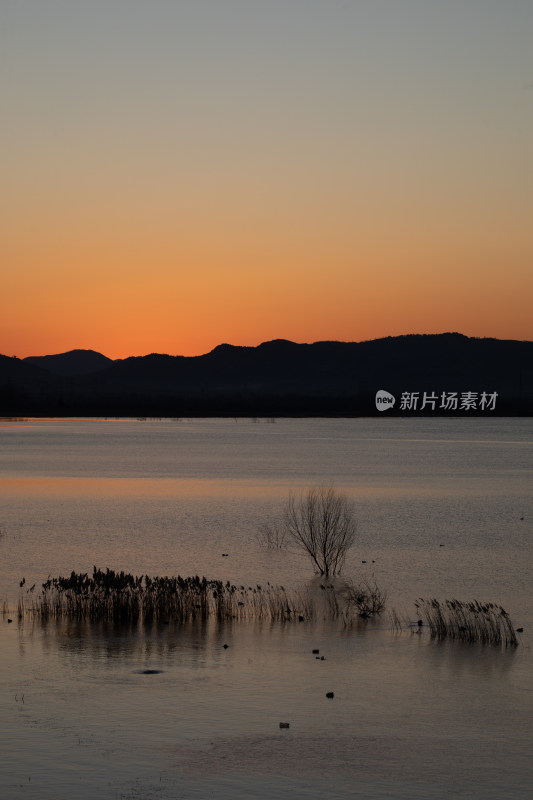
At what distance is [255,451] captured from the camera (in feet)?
377

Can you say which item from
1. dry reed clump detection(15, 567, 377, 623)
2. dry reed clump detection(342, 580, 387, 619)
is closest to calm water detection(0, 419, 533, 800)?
dry reed clump detection(342, 580, 387, 619)

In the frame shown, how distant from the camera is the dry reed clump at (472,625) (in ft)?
68.1

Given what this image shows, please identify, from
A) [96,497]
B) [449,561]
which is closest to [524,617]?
[449,561]

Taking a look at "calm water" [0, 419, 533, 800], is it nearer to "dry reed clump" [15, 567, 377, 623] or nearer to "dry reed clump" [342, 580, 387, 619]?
"dry reed clump" [342, 580, 387, 619]

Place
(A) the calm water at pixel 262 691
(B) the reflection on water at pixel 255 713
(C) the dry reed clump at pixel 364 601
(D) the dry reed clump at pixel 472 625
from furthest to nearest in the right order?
(C) the dry reed clump at pixel 364 601 → (D) the dry reed clump at pixel 472 625 → (A) the calm water at pixel 262 691 → (B) the reflection on water at pixel 255 713

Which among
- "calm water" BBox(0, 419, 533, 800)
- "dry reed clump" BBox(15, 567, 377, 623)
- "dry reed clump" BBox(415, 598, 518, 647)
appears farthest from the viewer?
"dry reed clump" BBox(15, 567, 377, 623)

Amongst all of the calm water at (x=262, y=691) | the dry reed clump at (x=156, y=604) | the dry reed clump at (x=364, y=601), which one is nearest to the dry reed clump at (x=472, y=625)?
the calm water at (x=262, y=691)

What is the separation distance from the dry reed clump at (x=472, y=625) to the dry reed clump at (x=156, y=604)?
239 cm

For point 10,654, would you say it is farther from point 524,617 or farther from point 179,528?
point 179,528

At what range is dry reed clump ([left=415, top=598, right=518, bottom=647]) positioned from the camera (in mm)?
20766

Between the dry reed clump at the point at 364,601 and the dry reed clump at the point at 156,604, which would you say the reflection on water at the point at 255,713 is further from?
the dry reed clump at the point at 364,601

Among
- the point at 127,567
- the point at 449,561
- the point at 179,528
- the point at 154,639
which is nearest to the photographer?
the point at 154,639

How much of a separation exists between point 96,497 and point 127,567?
89.2 feet

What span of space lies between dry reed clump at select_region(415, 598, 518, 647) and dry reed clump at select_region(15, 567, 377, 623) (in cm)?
239
